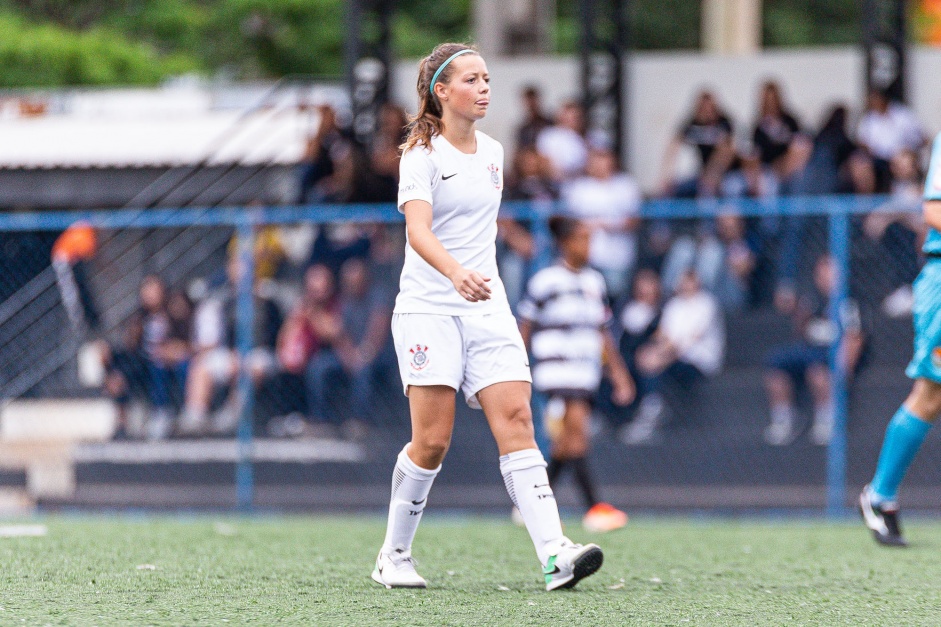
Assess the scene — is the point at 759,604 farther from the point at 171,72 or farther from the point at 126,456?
the point at 171,72

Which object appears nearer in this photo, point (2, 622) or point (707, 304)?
point (2, 622)

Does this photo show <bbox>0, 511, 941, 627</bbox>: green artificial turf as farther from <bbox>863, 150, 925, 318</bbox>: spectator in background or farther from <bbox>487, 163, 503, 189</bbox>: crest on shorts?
<bbox>863, 150, 925, 318</bbox>: spectator in background

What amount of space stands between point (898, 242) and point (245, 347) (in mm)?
4597

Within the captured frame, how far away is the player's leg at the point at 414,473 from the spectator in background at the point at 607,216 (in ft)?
15.9

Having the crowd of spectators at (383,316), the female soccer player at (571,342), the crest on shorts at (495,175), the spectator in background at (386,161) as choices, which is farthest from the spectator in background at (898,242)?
the crest on shorts at (495,175)

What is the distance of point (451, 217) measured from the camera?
5.19 metres

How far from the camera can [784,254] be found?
34.3 feet

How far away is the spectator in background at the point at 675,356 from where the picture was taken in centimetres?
1030

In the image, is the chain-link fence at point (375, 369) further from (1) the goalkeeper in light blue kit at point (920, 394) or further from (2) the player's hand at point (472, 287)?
(2) the player's hand at point (472, 287)

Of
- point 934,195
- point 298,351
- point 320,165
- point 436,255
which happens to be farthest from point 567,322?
point 320,165

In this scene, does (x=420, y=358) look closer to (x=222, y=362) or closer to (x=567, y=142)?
(x=222, y=362)

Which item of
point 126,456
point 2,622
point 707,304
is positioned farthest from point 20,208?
point 2,622

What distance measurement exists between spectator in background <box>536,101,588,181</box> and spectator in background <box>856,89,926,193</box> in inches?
95.0

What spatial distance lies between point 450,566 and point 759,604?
1630mm
